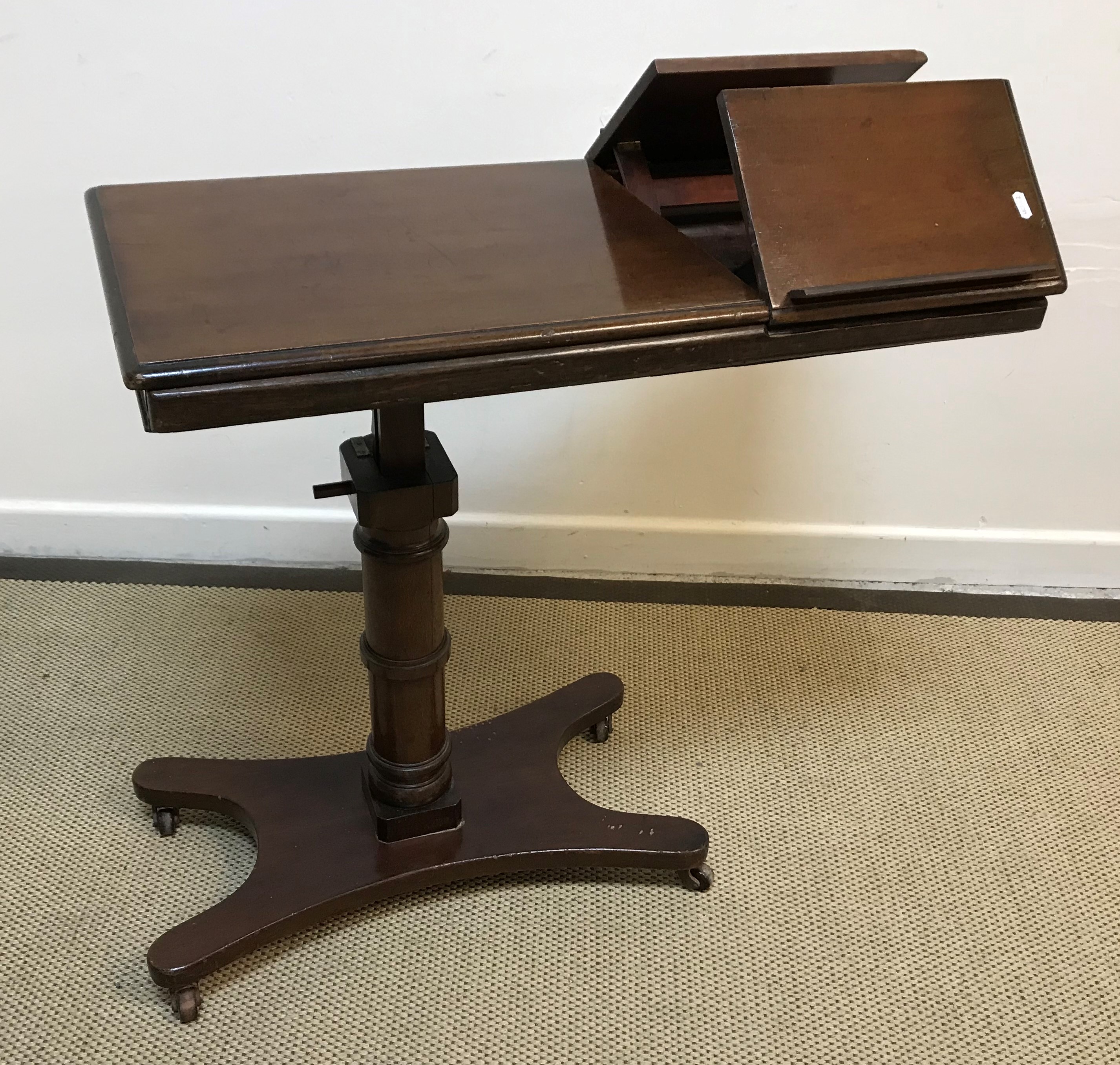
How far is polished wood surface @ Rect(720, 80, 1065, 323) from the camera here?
34.7 inches

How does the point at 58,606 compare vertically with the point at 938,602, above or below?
above

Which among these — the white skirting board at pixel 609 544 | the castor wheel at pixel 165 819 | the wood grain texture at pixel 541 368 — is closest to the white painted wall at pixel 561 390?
the white skirting board at pixel 609 544

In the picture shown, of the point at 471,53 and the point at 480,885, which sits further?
the point at 471,53

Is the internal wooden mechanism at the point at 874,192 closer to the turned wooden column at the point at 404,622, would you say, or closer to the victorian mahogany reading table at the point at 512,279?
the victorian mahogany reading table at the point at 512,279

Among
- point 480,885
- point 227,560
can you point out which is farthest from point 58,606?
point 480,885

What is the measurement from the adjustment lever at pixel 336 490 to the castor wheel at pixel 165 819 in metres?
0.56

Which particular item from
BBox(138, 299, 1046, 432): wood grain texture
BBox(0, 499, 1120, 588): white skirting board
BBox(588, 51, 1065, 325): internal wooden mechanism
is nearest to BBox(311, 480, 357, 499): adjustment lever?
BBox(138, 299, 1046, 432): wood grain texture

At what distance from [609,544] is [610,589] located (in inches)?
3.1

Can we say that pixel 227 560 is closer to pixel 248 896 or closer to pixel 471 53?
pixel 248 896

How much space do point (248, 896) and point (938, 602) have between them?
49.5 inches

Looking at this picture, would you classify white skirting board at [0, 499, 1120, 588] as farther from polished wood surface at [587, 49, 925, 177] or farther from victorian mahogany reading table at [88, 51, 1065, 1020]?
polished wood surface at [587, 49, 925, 177]

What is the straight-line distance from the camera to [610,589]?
1.87m

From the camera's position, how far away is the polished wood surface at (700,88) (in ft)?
3.31

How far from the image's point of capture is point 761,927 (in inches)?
50.8
